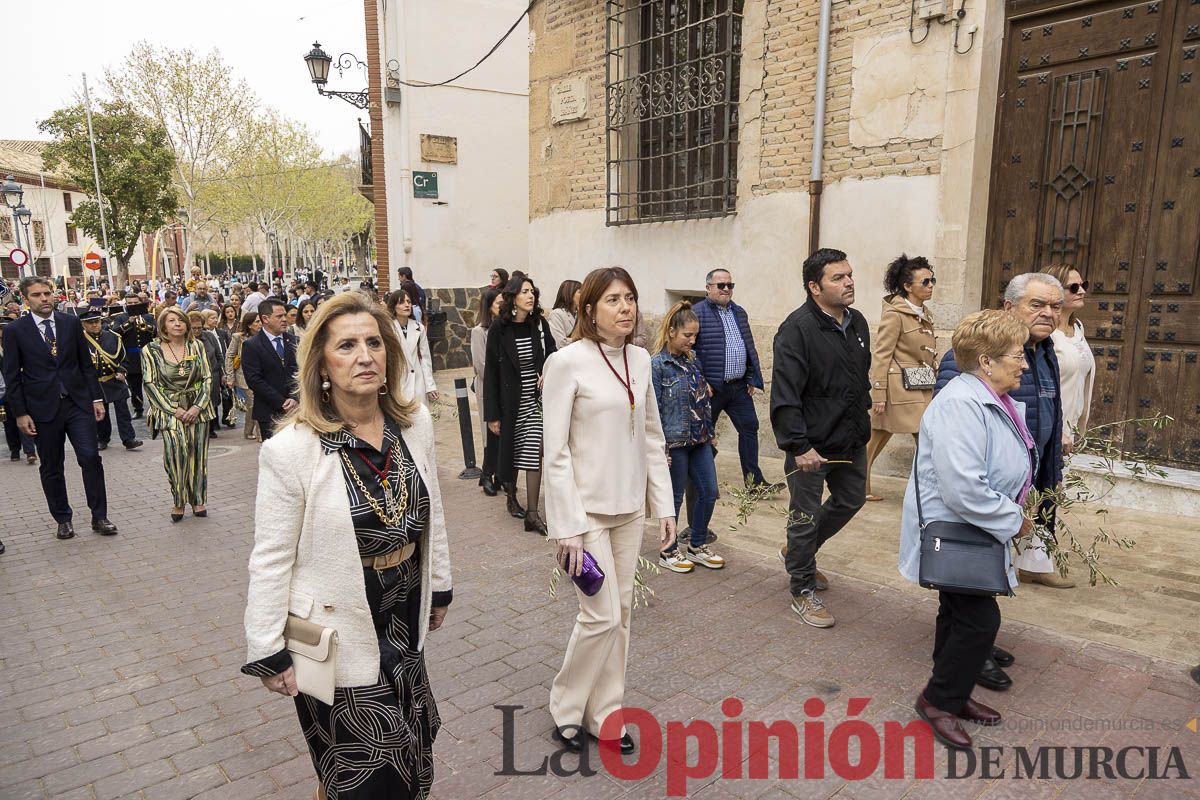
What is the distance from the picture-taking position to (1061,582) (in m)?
4.67

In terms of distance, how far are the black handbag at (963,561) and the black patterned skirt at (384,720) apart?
6.63 ft

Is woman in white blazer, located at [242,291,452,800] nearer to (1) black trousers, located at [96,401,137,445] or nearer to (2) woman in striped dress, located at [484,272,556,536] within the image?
(2) woman in striped dress, located at [484,272,556,536]

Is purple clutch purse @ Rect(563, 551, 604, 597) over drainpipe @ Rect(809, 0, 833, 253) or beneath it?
beneath

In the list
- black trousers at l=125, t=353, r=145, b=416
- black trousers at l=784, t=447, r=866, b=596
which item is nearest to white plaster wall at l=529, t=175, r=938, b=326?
black trousers at l=784, t=447, r=866, b=596

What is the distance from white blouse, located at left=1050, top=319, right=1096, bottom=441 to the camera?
4.66 meters

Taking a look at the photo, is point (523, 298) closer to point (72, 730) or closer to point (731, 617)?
point (731, 617)

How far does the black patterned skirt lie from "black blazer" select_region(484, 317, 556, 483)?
370 centimetres

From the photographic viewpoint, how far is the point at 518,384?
20.0 feet

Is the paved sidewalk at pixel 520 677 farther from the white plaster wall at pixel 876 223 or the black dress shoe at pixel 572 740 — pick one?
the white plaster wall at pixel 876 223

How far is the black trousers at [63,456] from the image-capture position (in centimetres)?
636

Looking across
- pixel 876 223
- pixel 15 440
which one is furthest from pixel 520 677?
pixel 15 440

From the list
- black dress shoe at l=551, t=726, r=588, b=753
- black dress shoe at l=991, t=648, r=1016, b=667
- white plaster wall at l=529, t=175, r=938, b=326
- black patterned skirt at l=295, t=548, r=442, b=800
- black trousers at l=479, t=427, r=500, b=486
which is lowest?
black dress shoe at l=551, t=726, r=588, b=753

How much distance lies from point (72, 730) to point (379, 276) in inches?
523

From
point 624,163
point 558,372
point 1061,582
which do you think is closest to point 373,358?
point 558,372
